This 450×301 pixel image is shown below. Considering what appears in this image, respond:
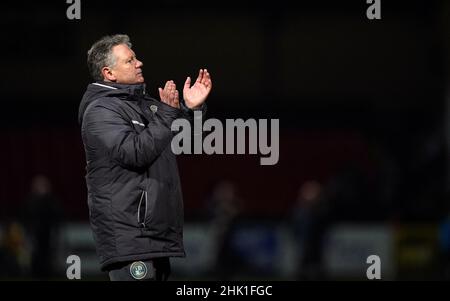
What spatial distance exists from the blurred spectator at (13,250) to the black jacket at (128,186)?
1570 centimetres

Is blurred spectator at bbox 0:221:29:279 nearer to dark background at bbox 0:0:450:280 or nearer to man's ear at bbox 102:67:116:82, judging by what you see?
dark background at bbox 0:0:450:280

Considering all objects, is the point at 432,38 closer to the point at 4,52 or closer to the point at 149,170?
the point at 4,52

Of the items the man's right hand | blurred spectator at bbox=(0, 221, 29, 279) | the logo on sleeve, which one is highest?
the man's right hand

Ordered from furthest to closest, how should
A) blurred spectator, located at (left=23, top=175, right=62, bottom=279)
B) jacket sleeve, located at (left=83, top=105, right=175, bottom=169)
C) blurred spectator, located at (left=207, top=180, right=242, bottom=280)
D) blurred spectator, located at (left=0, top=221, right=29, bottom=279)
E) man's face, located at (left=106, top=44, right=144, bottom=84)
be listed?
blurred spectator, located at (left=207, top=180, right=242, bottom=280)
blurred spectator, located at (left=0, top=221, right=29, bottom=279)
blurred spectator, located at (left=23, top=175, right=62, bottom=279)
man's face, located at (left=106, top=44, right=144, bottom=84)
jacket sleeve, located at (left=83, top=105, right=175, bottom=169)

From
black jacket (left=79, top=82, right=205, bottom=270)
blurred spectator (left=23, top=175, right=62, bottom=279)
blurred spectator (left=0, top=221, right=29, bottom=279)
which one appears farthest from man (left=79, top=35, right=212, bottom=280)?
blurred spectator (left=0, top=221, right=29, bottom=279)

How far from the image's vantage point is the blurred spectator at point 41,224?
21.2 m

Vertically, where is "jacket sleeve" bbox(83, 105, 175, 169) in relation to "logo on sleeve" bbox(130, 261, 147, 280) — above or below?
above

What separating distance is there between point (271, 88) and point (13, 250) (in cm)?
978

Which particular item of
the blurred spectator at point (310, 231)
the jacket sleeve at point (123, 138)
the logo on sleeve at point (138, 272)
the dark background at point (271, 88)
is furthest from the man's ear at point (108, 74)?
the dark background at point (271, 88)

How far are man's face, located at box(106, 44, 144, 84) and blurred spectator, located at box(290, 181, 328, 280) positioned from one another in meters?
15.8

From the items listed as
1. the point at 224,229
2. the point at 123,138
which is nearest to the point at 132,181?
the point at 123,138

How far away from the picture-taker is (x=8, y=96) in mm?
27781

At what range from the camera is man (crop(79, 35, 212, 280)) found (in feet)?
19.4
